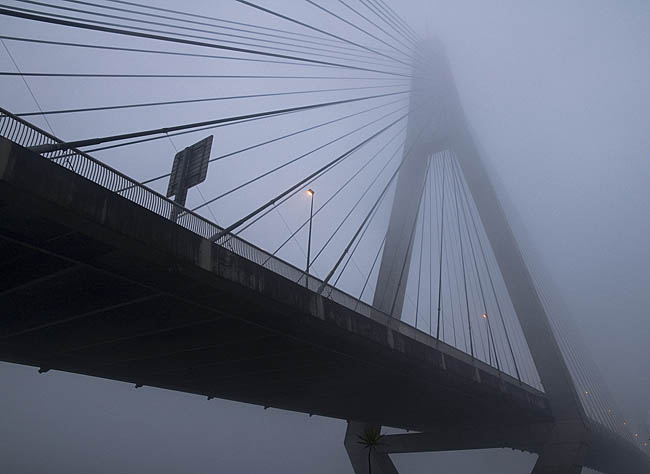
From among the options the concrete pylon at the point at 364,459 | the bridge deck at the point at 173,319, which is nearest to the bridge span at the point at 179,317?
the bridge deck at the point at 173,319

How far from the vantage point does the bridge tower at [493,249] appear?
30.0 meters

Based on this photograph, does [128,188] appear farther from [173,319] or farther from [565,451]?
[565,451]

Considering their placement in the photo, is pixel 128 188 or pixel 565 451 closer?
pixel 128 188

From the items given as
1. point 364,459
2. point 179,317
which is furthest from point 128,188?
point 364,459

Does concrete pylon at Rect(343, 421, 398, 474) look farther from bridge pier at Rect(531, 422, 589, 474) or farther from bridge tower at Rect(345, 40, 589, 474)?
bridge pier at Rect(531, 422, 589, 474)

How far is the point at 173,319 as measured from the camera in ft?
49.6

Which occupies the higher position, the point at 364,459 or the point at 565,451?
the point at 565,451

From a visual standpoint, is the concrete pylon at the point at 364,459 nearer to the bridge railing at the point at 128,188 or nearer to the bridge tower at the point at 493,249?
the bridge tower at the point at 493,249

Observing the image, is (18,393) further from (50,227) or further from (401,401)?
(50,227)

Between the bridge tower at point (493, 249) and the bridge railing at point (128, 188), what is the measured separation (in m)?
12.1

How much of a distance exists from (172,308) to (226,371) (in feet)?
28.3

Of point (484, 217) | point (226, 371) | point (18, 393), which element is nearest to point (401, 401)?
point (226, 371)

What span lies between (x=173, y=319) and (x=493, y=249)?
24615 millimetres

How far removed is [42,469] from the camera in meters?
110
